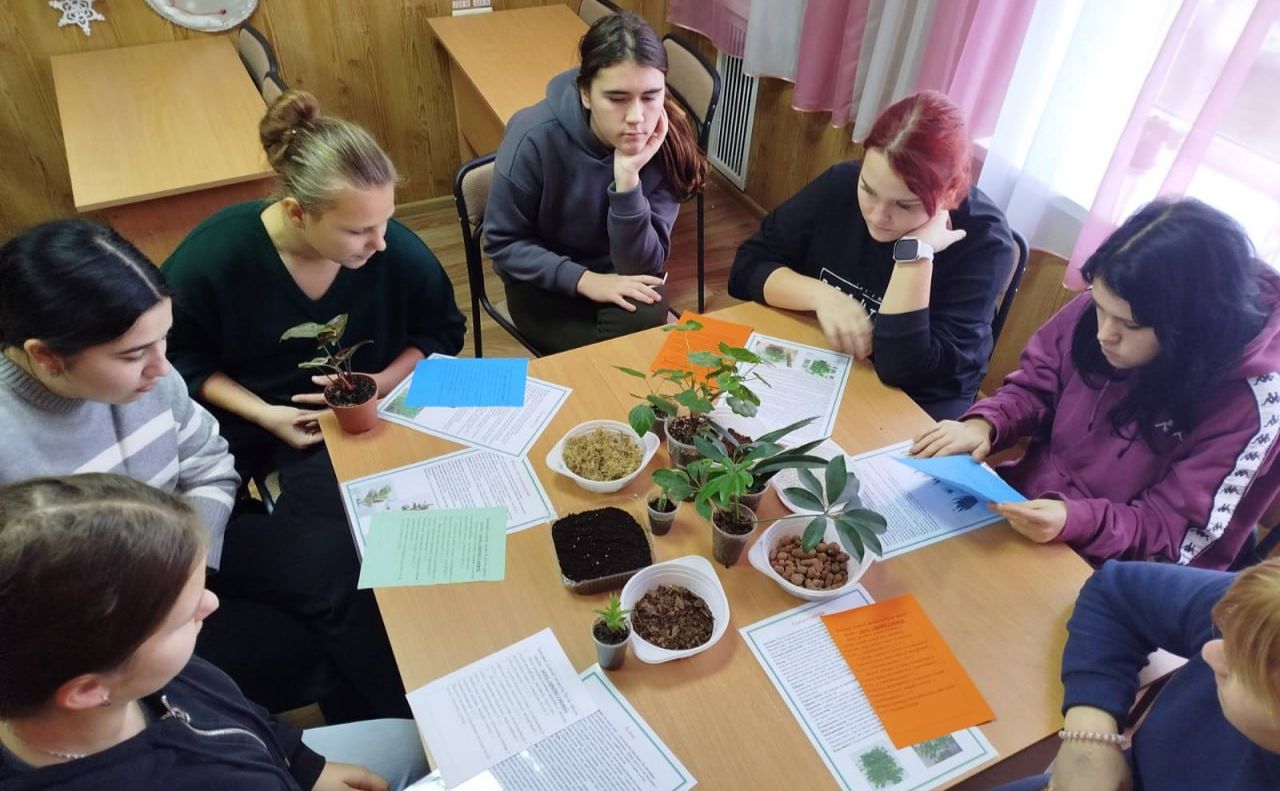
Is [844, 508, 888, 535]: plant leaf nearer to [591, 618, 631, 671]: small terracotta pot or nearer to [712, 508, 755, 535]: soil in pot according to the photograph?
[712, 508, 755, 535]: soil in pot

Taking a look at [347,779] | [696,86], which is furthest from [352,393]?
[696,86]

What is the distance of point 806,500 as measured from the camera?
1.07m

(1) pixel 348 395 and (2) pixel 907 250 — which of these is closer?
(1) pixel 348 395

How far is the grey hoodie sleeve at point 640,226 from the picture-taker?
1.88 m

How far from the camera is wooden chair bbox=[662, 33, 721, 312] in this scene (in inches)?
94.5

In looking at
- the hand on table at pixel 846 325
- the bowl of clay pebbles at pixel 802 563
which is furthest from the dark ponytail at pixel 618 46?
the bowl of clay pebbles at pixel 802 563

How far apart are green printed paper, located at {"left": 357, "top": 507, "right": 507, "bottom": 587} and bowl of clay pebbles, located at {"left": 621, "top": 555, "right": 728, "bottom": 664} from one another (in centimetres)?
21

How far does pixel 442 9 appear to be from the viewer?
308cm

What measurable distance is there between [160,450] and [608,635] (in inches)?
34.7

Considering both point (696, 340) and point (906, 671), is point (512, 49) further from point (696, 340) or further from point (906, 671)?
point (906, 671)

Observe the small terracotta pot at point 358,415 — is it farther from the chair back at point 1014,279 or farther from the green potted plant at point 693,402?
the chair back at point 1014,279

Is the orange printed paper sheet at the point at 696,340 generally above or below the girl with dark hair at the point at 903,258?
below

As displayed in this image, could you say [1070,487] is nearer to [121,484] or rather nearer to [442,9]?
[121,484]

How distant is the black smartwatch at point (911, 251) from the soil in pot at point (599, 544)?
736 millimetres
